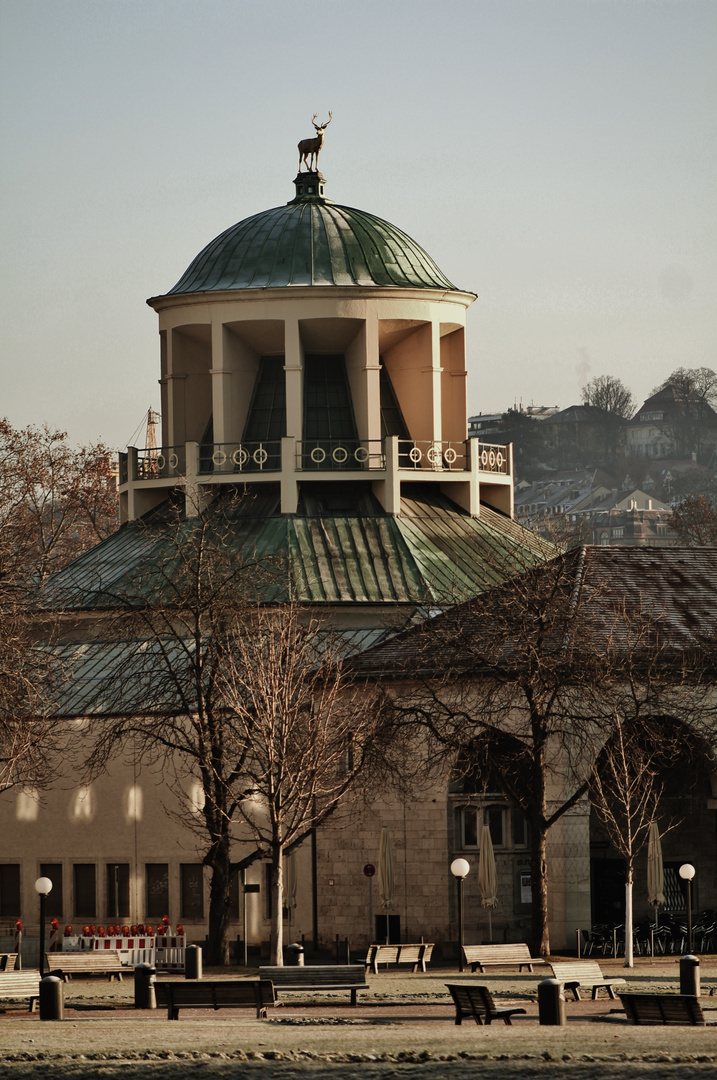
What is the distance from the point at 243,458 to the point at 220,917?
689 inches

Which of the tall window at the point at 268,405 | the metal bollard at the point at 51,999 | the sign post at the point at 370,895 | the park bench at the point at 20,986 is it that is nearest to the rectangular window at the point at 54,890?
the sign post at the point at 370,895

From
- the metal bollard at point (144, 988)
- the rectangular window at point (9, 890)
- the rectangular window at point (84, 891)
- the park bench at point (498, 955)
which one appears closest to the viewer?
the metal bollard at point (144, 988)

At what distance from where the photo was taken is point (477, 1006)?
28047 millimetres

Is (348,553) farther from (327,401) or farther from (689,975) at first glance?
(689,975)

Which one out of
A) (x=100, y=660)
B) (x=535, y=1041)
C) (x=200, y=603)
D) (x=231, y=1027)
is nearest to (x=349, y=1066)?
(x=535, y=1041)

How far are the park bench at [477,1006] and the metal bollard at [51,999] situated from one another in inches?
236

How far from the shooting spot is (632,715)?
39.6 meters

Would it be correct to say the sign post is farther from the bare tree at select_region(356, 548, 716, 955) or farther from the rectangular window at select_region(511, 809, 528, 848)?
the rectangular window at select_region(511, 809, 528, 848)

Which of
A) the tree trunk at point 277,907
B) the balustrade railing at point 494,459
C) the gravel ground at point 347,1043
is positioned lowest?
the gravel ground at point 347,1043

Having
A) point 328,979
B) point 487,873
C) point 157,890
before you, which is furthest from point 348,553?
point 328,979

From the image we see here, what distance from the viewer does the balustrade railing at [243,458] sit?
55.8 meters

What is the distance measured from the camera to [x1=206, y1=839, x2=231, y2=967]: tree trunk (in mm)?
41469

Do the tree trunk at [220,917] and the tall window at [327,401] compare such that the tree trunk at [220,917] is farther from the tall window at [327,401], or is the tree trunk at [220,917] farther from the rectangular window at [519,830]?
the tall window at [327,401]

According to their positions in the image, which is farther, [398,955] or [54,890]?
[54,890]
